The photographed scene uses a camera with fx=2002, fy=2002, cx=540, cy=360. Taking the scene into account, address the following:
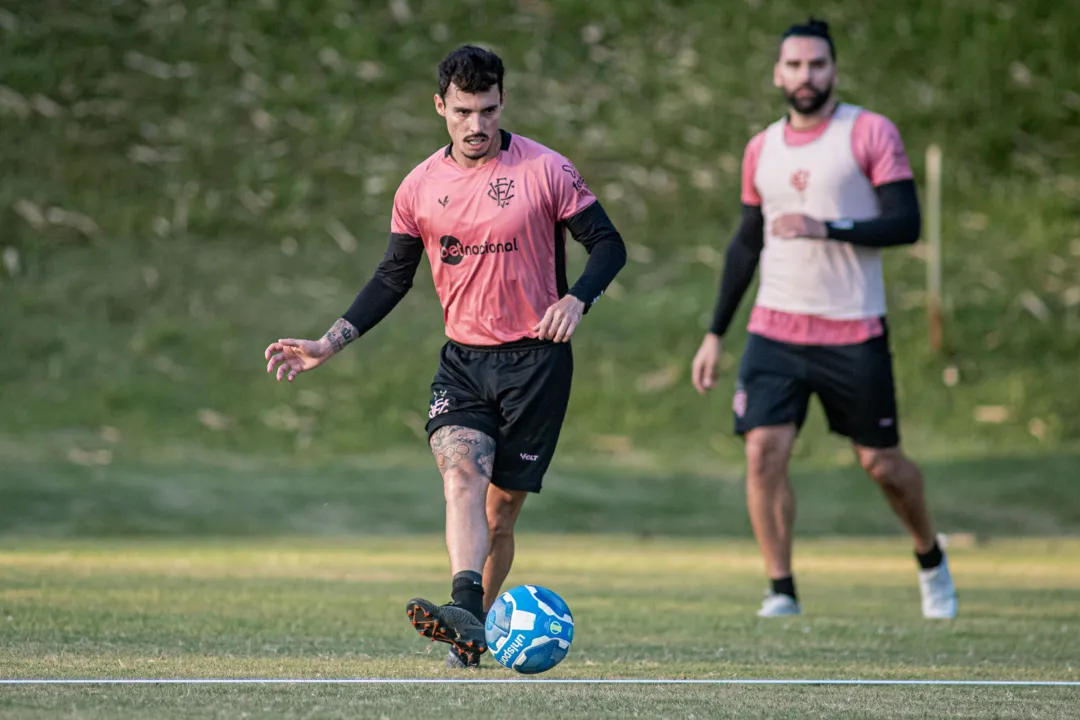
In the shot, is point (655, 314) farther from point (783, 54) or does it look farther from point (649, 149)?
point (783, 54)

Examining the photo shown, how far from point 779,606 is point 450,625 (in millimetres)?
2964

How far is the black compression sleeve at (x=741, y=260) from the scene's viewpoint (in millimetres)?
8820

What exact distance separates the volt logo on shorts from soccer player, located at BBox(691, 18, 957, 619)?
236 cm

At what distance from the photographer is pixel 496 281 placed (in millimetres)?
6285

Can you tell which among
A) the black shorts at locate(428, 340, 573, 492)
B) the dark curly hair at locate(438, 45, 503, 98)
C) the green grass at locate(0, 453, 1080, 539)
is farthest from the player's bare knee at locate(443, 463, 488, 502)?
the green grass at locate(0, 453, 1080, 539)

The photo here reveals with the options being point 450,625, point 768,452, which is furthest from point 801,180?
point 450,625

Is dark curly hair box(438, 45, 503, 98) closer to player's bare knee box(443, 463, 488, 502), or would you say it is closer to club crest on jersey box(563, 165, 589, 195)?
club crest on jersey box(563, 165, 589, 195)

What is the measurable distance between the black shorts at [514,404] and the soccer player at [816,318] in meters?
2.34

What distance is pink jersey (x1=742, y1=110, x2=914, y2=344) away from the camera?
838cm

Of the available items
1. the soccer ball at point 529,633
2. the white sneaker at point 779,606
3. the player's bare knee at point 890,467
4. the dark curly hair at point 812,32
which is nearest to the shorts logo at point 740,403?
the player's bare knee at point 890,467

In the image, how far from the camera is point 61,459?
743 inches

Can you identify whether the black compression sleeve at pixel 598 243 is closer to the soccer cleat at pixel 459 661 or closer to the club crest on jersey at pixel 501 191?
the club crest on jersey at pixel 501 191

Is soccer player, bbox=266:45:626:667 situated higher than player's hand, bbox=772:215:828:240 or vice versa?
player's hand, bbox=772:215:828:240

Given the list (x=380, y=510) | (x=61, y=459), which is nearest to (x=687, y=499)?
(x=380, y=510)
